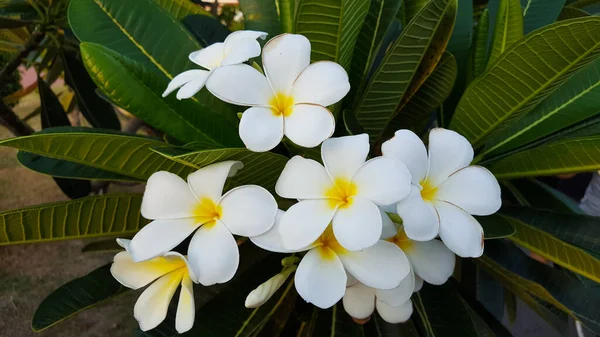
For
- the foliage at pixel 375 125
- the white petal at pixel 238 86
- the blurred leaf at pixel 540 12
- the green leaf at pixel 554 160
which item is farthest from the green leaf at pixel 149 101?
the blurred leaf at pixel 540 12

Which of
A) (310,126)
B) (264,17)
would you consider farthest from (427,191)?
(264,17)

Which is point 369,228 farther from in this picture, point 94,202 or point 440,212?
point 94,202

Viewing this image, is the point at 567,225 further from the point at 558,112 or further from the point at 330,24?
the point at 330,24

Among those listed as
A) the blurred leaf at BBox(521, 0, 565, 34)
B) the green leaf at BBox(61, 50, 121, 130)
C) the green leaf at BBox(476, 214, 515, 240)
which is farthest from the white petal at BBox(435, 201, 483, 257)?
the green leaf at BBox(61, 50, 121, 130)

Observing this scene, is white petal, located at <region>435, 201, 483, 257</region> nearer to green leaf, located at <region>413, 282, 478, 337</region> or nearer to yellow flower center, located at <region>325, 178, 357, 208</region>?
yellow flower center, located at <region>325, 178, 357, 208</region>

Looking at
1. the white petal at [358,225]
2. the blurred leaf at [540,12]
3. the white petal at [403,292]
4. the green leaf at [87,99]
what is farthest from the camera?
the green leaf at [87,99]

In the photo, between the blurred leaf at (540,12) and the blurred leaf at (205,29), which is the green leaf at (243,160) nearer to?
the blurred leaf at (205,29)
